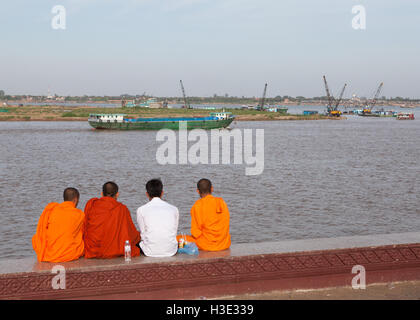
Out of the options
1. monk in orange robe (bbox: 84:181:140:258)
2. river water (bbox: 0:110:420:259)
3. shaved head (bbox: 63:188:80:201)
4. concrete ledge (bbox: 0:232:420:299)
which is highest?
shaved head (bbox: 63:188:80:201)

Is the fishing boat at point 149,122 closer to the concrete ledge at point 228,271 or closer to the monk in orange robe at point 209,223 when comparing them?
the monk in orange robe at point 209,223

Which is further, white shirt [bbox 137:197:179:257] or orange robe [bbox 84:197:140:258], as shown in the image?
white shirt [bbox 137:197:179:257]

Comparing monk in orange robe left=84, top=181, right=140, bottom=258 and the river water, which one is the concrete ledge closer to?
monk in orange robe left=84, top=181, right=140, bottom=258

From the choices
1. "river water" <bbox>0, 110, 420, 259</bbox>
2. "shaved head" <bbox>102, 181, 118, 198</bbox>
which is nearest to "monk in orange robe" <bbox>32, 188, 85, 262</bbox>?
"shaved head" <bbox>102, 181, 118, 198</bbox>

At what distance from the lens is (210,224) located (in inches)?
218

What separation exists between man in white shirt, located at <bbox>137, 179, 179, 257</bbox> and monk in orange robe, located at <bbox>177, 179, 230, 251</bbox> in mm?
300

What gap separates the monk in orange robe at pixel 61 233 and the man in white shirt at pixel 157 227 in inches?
25.4

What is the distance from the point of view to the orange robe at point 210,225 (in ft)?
18.1

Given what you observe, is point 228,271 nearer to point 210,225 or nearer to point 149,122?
point 210,225

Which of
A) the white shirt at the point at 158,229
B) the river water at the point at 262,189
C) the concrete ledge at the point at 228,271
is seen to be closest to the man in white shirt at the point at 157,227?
the white shirt at the point at 158,229

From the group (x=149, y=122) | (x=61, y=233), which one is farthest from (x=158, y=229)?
Answer: (x=149, y=122)

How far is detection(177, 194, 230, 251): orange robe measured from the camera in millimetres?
5520

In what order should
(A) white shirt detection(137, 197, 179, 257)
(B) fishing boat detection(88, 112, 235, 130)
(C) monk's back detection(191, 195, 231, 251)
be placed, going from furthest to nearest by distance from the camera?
(B) fishing boat detection(88, 112, 235, 130) < (C) monk's back detection(191, 195, 231, 251) < (A) white shirt detection(137, 197, 179, 257)

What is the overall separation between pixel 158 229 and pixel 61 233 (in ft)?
3.21
